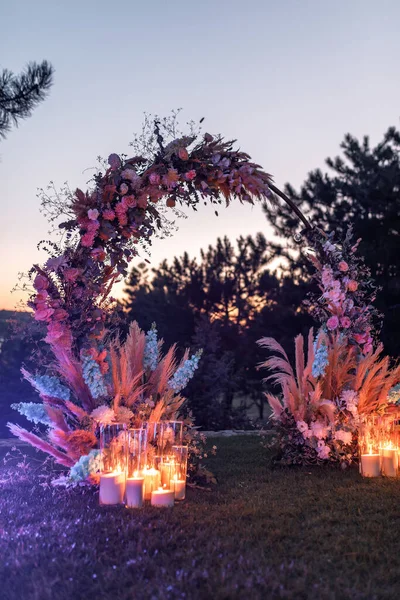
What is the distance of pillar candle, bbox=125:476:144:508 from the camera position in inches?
153

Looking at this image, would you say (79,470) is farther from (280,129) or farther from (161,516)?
(280,129)

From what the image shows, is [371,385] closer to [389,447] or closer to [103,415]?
[389,447]

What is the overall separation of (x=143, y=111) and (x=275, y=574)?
3869mm

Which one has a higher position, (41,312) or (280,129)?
(280,129)

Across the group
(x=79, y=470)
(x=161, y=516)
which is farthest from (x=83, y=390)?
(x=161, y=516)

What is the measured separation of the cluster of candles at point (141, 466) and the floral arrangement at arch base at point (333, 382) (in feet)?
6.15

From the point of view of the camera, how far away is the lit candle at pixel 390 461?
5193 millimetres

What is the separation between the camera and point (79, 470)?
14.3 ft

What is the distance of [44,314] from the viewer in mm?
4629

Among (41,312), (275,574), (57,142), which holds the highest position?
(57,142)

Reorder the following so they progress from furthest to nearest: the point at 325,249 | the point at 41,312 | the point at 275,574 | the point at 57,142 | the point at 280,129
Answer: the point at 280,129 → the point at 57,142 → the point at 325,249 → the point at 41,312 → the point at 275,574

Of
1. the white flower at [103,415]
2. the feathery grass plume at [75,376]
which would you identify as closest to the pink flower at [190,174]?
the feathery grass plume at [75,376]

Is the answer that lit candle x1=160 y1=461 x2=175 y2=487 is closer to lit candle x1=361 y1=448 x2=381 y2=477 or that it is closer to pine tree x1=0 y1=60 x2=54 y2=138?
lit candle x1=361 y1=448 x2=381 y2=477

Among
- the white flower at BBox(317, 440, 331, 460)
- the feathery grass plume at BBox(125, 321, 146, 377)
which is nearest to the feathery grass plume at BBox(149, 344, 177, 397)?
the feathery grass plume at BBox(125, 321, 146, 377)
